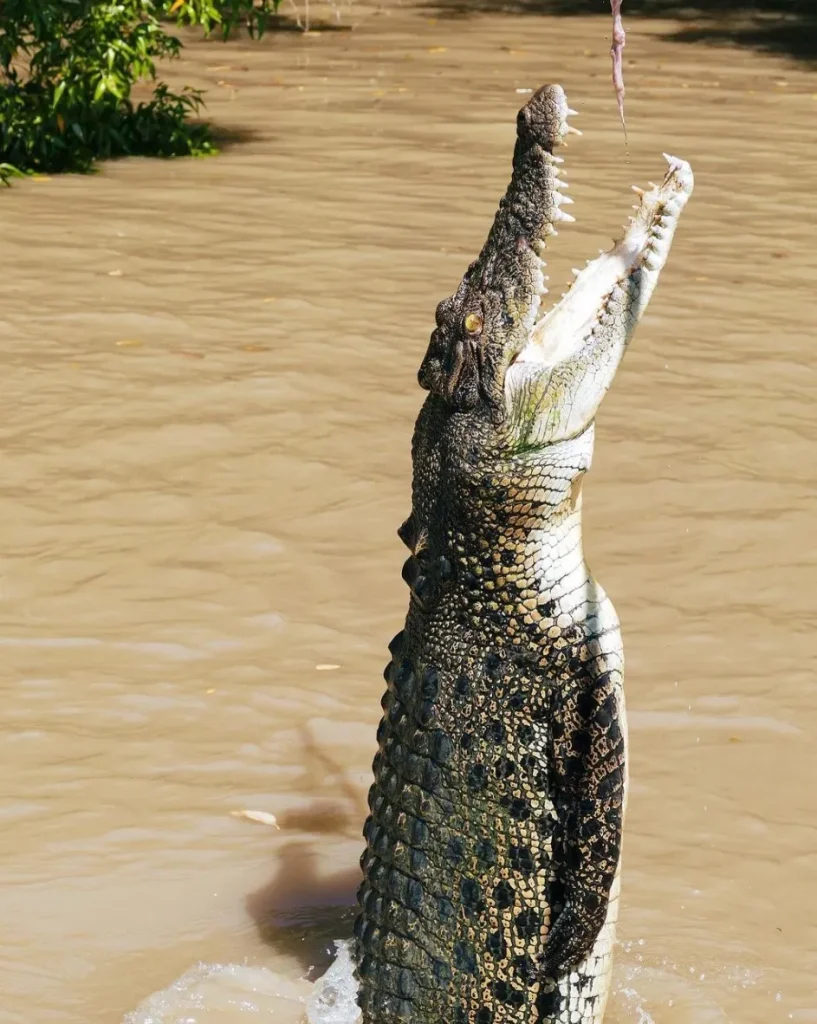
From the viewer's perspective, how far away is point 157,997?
133 inches

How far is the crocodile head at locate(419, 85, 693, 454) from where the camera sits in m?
3.12

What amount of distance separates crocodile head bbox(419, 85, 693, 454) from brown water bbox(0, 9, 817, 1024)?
4.44 feet

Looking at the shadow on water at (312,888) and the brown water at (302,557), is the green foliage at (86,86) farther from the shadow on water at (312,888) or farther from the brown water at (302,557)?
the shadow on water at (312,888)

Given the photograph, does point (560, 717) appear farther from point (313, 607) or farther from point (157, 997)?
point (313, 607)

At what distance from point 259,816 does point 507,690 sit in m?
1.25

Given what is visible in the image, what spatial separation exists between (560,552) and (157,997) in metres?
1.36

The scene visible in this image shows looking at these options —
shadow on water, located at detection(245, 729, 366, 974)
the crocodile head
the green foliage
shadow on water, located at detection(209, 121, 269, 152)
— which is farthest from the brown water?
the crocodile head

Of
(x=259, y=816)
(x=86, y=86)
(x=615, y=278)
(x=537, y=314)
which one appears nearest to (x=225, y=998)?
(x=259, y=816)

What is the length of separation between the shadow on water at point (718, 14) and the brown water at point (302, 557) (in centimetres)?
511

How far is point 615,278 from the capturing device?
3.21 meters

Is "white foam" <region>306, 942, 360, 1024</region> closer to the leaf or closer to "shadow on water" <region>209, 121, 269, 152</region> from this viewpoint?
the leaf

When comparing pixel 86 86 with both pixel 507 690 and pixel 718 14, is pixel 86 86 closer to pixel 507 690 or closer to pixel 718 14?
pixel 507 690

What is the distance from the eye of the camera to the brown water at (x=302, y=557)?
3.71m

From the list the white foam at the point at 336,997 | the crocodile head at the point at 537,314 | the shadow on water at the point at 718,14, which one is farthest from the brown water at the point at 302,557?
the shadow on water at the point at 718,14
